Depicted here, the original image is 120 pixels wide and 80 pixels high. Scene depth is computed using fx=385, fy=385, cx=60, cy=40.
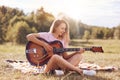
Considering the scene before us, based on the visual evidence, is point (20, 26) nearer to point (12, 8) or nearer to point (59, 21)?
point (12, 8)

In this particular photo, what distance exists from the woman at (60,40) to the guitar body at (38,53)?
0.06 m

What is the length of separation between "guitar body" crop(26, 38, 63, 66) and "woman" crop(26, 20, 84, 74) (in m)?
0.06

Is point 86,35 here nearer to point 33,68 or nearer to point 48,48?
point 33,68

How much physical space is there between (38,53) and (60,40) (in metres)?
0.31

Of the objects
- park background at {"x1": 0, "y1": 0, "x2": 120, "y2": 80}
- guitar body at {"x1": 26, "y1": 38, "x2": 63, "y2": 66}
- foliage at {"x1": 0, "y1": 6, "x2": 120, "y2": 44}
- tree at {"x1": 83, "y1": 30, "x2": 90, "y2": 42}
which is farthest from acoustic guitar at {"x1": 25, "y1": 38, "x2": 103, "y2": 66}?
tree at {"x1": 83, "y1": 30, "x2": 90, "y2": 42}

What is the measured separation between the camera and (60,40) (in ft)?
15.0

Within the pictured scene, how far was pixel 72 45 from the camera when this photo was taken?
9.20 metres

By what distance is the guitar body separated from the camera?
450 centimetres

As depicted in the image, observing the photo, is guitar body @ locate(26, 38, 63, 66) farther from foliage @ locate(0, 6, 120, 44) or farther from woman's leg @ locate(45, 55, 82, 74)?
foliage @ locate(0, 6, 120, 44)

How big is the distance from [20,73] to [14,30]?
5490 mm

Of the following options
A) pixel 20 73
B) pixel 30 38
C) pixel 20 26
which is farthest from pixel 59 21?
pixel 20 26

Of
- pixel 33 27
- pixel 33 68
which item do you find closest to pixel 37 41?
pixel 33 68

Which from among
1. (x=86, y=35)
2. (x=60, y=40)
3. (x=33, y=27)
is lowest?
(x=86, y=35)

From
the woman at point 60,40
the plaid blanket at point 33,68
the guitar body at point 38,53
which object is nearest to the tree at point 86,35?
the plaid blanket at point 33,68
